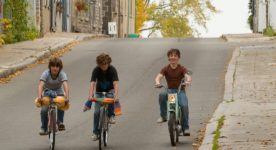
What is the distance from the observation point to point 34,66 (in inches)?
1119

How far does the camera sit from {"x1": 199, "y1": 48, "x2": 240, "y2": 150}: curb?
13105 mm

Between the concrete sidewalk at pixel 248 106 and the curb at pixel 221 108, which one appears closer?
the concrete sidewalk at pixel 248 106

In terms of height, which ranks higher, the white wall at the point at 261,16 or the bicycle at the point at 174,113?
the white wall at the point at 261,16

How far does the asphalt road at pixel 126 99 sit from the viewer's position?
47.4ft

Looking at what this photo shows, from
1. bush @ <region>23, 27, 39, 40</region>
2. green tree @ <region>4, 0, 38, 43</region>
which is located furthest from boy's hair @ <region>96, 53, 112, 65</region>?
bush @ <region>23, 27, 39, 40</region>

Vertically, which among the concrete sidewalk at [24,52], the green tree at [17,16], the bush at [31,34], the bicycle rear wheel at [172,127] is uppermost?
the green tree at [17,16]

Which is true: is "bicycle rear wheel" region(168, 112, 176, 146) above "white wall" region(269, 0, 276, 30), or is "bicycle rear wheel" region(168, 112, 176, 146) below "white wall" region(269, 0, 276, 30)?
below

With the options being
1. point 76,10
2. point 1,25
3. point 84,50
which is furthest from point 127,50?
point 76,10

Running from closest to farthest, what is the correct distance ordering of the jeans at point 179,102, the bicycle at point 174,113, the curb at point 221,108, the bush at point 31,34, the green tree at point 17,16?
the curb at point 221,108, the bicycle at point 174,113, the jeans at point 179,102, the green tree at point 17,16, the bush at point 31,34

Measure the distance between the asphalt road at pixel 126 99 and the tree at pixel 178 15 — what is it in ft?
183

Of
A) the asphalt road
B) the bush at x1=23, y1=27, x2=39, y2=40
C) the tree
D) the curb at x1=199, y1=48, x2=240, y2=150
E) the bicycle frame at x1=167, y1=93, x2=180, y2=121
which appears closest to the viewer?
A: the curb at x1=199, y1=48, x2=240, y2=150

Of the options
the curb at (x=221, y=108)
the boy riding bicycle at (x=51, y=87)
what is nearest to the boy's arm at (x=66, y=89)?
the boy riding bicycle at (x=51, y=87)

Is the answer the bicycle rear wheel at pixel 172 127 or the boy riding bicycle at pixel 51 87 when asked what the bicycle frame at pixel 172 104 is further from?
the boy riding bicycle at pixel 51 87

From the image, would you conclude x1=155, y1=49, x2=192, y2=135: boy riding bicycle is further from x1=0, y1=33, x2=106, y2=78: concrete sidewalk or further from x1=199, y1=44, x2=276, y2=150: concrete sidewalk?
x1=0, y1=33, x2=106, y2=78: concrete sidewalk
